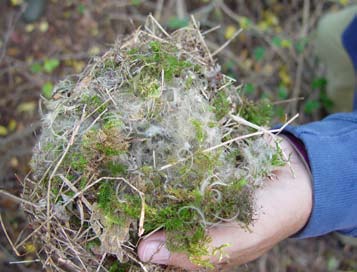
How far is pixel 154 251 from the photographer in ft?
3.49

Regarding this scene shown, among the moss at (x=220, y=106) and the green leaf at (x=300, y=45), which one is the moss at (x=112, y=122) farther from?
the green leaf at (x=300, y=45)

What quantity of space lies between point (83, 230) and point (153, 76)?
0.42 metres

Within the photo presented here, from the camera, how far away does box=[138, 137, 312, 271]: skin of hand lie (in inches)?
43.5

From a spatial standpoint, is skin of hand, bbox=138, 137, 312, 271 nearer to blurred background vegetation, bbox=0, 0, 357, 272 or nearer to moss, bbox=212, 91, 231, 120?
moss, bbox=212, 91, 231, 120

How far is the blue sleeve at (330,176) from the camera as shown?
4.22ft

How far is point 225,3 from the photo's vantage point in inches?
108

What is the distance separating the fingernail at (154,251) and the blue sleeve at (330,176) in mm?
470

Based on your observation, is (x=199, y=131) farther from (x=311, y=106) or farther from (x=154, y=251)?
(x=311, y=106)

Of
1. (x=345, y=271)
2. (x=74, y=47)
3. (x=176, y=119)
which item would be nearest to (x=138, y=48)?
(x=176, y=119)

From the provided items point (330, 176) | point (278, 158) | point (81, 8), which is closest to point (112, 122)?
point (278, 158)

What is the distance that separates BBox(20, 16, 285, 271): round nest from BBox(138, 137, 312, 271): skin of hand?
0.14ft

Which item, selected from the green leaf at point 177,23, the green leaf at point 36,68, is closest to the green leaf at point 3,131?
the green leaf at point 36,68

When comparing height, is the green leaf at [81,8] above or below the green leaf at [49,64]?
above

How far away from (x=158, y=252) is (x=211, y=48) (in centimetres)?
162
